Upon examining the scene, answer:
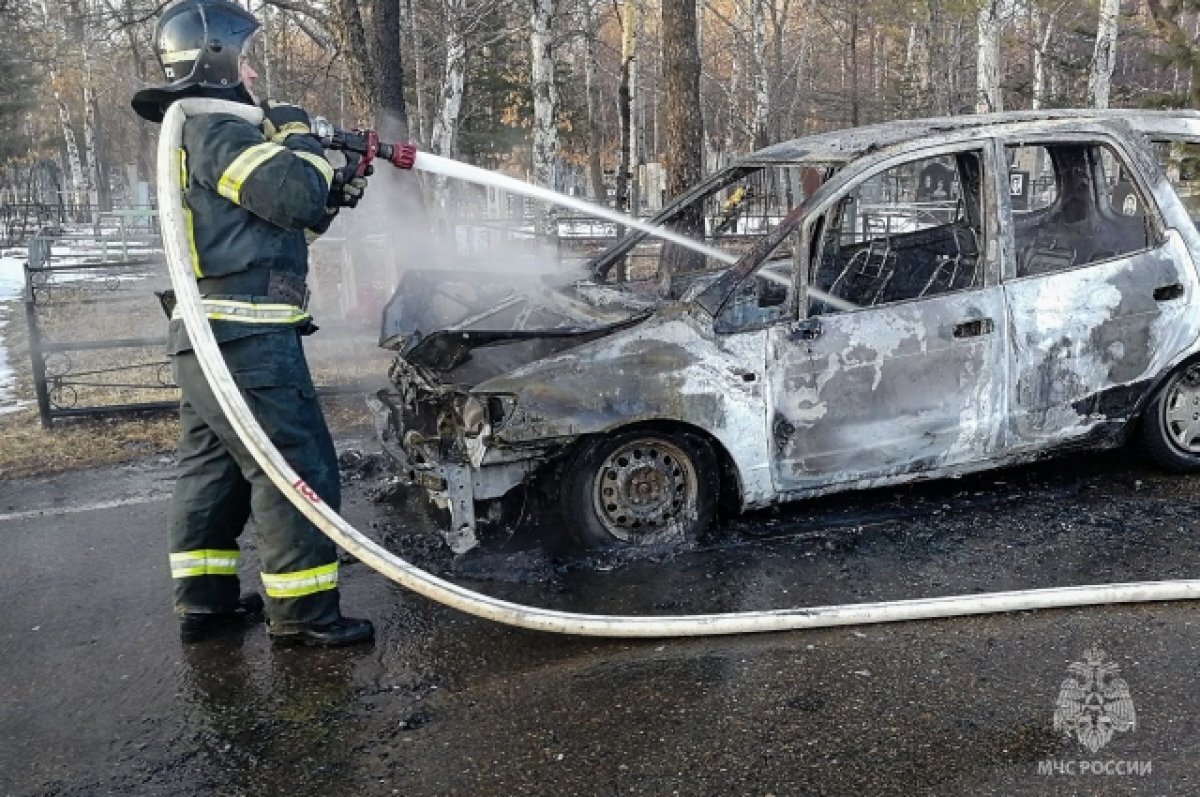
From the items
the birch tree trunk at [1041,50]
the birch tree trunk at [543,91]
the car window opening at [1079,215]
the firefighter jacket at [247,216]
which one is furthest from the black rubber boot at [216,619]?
the birch tree trunk at [1041,50]

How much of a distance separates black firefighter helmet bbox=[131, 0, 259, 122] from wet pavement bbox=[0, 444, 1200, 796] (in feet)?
6.83

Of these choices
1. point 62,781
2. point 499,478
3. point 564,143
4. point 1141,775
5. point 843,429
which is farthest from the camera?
point 564,143

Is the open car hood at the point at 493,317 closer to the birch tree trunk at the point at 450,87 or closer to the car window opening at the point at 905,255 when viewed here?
the car window opening at the point at 905,255

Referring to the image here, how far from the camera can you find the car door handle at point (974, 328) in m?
4.87

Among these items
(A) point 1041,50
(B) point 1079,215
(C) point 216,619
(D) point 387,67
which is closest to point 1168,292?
(B) point 1079,215

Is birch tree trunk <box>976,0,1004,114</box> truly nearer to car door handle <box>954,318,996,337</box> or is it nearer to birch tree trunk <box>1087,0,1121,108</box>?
birch tree trunk <box>1087,0,1121,108</box>

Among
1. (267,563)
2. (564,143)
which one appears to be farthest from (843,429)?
(564,143)

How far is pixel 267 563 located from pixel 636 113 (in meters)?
34.1

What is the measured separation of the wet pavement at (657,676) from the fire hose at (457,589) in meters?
0.07

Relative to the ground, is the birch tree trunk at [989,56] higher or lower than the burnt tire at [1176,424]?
higher

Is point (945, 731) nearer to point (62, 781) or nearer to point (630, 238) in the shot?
point (62, 781)

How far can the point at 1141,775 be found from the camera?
2961 millimetres

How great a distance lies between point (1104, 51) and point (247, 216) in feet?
63.2

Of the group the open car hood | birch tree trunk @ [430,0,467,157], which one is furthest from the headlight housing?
birch tree trunk @ [430,0,467,157]
